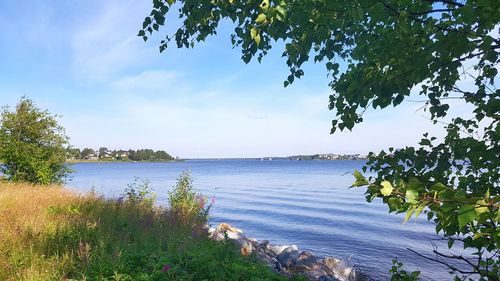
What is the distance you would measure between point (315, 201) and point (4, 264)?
31365 mm

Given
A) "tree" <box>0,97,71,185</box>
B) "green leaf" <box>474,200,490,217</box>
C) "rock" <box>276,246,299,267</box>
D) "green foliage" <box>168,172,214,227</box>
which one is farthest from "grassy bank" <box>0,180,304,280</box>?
"tree" <box>0,97,71,185</box>

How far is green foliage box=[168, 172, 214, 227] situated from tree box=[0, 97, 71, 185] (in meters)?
9.61

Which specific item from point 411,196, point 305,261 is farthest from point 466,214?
point 305,261

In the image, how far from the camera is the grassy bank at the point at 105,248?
6.01 metres

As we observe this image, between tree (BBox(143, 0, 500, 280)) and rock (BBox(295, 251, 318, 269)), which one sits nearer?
tree (BBox(143, 0, 500, 280))

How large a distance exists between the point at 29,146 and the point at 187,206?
11.9 m

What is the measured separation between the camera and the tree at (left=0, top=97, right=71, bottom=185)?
20.5m

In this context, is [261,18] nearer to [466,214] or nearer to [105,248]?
[466,214]

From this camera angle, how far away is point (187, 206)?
566 inches

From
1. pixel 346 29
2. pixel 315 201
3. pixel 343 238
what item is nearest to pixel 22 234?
pixel 346 29

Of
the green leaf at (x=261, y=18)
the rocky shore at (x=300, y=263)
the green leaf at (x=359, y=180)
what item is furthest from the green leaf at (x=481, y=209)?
the rocky shore at (x=300, y=263)

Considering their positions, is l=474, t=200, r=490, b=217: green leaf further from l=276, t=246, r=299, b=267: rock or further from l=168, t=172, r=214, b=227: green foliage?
l=276, t=246, r=299, b=267: rock

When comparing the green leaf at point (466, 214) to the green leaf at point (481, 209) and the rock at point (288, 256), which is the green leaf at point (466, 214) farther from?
Result: the rock at point (288, 256)

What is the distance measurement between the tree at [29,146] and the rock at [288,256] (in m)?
14.8
